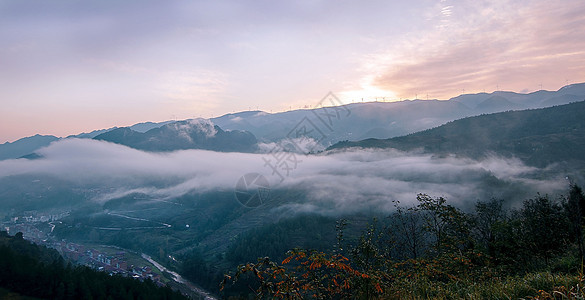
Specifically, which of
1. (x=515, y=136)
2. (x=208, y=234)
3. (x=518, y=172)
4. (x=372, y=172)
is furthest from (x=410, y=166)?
(x=208, y=234)

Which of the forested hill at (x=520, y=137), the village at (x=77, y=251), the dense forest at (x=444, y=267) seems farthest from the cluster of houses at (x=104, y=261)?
the forested hill at (x=520, y=137)

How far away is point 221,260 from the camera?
10144cm

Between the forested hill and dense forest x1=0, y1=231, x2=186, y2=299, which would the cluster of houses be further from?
the forested hill

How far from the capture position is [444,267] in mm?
9086

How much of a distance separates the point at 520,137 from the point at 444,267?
204m

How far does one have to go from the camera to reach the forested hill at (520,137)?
136125 mm

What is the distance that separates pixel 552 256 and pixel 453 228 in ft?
17.1

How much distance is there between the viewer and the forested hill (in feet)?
447

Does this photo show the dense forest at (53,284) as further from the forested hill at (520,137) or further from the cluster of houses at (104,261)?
the forested hill at (520,137)

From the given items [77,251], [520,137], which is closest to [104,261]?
[77,251]

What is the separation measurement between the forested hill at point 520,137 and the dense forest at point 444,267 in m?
158

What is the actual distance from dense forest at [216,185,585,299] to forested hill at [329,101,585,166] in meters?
158

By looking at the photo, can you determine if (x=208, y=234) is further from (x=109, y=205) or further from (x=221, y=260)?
(x=109, y=205)

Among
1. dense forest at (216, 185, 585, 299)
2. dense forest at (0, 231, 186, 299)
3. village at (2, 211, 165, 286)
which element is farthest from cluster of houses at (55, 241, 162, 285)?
dense forest at (216, 185, 585, 299)
